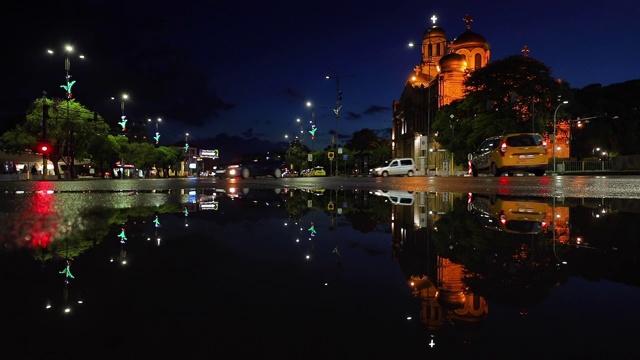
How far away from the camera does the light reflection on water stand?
1337 mm

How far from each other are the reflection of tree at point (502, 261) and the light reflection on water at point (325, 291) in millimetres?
11

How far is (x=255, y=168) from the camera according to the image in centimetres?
3966

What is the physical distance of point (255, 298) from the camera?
1723 mm

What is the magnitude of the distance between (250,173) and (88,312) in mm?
38387

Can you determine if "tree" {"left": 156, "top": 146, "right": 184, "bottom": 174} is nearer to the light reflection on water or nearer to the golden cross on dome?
the golden cross on dome

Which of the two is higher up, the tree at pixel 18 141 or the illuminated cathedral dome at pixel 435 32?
the illuminated cathedral dome at pixel 435 32

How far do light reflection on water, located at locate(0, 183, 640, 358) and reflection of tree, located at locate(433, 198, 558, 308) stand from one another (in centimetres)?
1

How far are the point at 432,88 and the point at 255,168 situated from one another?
162ft

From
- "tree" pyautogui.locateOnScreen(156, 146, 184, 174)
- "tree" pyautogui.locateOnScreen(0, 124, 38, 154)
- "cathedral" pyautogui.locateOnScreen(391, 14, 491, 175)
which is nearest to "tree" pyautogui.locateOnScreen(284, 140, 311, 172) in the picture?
"cathedral" pyautogui.locateOnScreen(391, 14, 491, 175)

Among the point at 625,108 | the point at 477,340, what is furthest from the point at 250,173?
the point at 625,108

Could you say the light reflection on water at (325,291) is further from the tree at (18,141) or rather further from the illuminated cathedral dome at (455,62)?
the illuminated cathedral dome at (455,62)

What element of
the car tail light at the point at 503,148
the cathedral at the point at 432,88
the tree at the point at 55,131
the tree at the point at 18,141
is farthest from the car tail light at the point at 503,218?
the cathedral at the point at 432,88

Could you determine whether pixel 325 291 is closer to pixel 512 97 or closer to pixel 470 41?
pixel 512 97

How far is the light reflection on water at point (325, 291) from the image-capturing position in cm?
134
